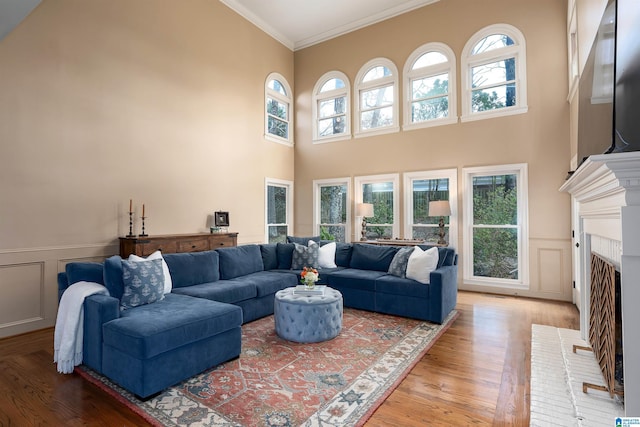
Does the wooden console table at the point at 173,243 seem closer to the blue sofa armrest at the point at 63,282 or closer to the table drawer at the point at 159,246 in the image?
the table drawer at the point at 159,246

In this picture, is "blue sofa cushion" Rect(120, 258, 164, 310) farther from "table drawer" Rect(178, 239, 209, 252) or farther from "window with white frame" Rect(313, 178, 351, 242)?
"window with white frame" Rect(313, 178, 351, 242)

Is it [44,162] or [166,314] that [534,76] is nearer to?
[166,314]

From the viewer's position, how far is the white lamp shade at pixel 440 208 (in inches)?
216

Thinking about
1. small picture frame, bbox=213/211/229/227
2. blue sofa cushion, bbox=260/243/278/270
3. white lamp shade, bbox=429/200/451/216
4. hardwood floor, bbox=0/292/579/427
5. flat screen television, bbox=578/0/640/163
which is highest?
flat screen television, bbox=578/0/640/163

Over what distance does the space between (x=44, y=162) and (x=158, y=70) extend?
2105 mm

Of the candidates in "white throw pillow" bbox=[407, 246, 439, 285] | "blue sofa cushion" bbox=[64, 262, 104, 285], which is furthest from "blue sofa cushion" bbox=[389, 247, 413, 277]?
"blue sofa cushion" bbox=[64, 262, 104, 285]

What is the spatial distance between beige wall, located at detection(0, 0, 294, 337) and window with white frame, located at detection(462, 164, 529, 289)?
4086 mm

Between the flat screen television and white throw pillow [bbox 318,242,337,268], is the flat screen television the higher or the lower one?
the higher one

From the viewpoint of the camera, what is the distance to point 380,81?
21.8 feet

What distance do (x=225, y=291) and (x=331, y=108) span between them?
5.10m

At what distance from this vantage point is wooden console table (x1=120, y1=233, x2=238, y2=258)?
4277 millimetres

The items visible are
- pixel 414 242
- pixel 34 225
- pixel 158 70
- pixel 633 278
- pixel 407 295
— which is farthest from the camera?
pixel 414 242

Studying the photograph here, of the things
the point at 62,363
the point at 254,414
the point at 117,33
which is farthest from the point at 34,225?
the point at 254,414

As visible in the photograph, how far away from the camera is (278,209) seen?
738cm
